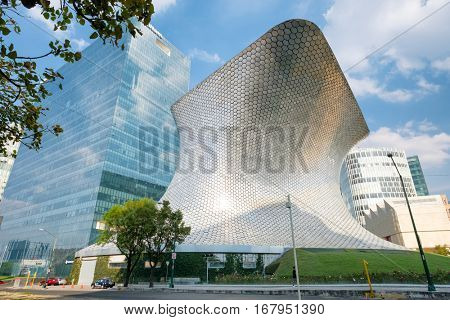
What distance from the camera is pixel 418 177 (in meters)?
140

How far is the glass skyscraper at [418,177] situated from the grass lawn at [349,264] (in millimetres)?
125712

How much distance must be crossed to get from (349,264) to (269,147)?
60.7ft

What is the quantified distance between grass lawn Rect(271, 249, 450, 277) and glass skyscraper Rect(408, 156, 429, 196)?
125712 mm

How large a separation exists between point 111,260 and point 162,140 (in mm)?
55502

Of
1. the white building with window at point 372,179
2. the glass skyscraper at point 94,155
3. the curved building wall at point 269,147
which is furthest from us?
the white building with window at point 372,179

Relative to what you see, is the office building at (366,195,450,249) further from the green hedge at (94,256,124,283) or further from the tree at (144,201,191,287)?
the green hedge at (94,256,124,283)

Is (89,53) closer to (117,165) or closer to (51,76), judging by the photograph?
(117,165)

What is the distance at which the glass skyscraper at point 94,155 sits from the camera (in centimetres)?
6806

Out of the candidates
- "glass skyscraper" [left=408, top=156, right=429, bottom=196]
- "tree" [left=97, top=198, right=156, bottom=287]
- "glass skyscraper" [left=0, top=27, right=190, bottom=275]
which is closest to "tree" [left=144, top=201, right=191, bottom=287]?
"tree" [left=97, top=198, right=156, bottom=287]

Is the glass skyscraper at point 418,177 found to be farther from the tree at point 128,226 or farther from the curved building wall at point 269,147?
the tree at point 128,226

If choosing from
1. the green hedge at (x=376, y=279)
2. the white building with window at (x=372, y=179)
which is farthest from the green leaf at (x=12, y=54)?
the white building with window at (x=372, y=179)

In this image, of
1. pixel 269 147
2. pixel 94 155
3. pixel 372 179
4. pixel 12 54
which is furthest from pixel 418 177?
pixel 12 54

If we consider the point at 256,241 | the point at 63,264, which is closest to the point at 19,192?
the point at 63,264

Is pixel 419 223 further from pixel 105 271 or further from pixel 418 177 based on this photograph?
pixel 418 177
